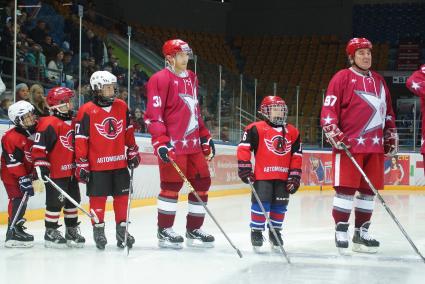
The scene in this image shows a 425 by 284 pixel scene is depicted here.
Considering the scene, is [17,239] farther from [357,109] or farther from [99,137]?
[357,109]

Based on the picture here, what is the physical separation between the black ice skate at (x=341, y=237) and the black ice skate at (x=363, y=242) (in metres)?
0.16

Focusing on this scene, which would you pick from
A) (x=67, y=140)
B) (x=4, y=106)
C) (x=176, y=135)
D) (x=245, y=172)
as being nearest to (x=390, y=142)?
(x=245, y=172)

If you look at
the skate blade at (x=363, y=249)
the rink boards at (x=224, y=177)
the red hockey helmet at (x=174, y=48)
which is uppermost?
the red hockey helmet at (x=174, y=48)

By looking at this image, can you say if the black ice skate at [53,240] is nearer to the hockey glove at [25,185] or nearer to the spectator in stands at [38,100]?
the hockey glove at [25,185]

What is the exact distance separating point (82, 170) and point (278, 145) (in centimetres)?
136

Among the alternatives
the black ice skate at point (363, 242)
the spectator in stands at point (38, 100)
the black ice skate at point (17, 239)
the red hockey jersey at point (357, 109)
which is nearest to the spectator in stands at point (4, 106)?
the spectator in stands at point (38, 100)

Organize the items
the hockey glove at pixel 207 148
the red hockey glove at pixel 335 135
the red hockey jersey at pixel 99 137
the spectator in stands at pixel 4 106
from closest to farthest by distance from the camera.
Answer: the red hockey glove at pixel 335 135, the red hockey jersey at pixel 99 137, the hockey glove at pixel 207 148, the spectator in stands at pixel 4 106

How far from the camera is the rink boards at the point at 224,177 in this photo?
7.06 m

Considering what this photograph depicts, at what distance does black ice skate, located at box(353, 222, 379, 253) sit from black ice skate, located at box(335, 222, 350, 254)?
164 mm

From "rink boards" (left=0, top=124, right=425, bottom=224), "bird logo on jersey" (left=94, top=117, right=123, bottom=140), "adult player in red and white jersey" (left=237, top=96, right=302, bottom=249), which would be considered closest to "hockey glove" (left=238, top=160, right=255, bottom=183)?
"adult player in red and white jersey" (left=237, top=96, right=302, bottom=249)

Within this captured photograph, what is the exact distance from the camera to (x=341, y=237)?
452 centimetres

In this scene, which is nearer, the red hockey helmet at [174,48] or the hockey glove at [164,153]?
the hockey glove at [164,153]

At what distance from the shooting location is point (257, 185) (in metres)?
4.71

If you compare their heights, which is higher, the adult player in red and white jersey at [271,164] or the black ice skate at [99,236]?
the adult player in red and white jersey at [271,164]
